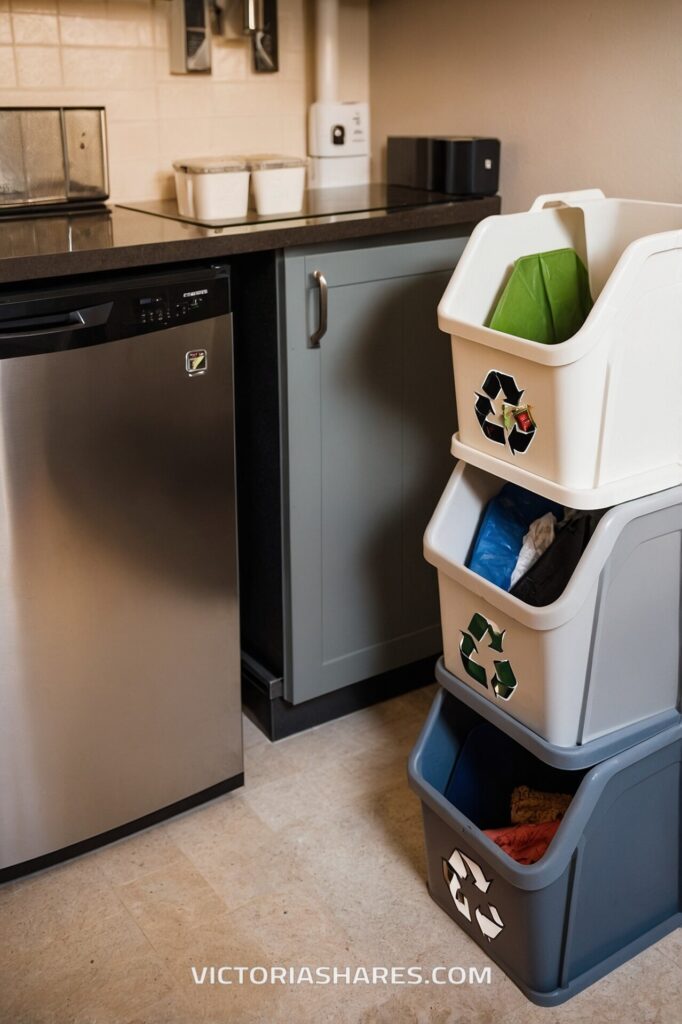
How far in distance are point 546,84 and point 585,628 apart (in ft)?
3.82

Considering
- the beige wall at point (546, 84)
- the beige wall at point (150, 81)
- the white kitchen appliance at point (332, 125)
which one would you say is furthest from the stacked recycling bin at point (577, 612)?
the beige wall at point (150, 81)

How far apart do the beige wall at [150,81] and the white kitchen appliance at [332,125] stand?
0.08m

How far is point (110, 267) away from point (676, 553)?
0.95 meters

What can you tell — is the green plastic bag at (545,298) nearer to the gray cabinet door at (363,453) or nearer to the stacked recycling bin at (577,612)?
the stacked recycling bin at (577,612)

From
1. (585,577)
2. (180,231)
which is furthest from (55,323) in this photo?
(585,577)

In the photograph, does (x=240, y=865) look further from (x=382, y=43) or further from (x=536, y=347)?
(x=382, y=43)

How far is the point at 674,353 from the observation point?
1.43 m

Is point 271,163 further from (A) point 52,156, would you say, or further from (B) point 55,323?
(B) point 55,323

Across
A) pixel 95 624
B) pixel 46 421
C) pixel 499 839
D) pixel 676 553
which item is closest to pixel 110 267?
pixel 46 421

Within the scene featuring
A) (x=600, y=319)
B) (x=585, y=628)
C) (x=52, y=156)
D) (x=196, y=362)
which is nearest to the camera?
(x=600, y=319)

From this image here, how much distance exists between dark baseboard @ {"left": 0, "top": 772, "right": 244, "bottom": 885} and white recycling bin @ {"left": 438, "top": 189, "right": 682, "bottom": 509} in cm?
85

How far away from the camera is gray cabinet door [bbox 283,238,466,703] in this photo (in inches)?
76.2

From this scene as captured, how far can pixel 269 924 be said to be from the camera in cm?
174

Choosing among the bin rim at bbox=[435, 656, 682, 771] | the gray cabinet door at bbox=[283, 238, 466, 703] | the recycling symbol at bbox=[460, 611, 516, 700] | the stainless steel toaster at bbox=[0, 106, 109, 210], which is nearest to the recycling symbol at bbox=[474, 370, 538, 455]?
the recycling symbol at bbox=[460, 611, 516, 700]
